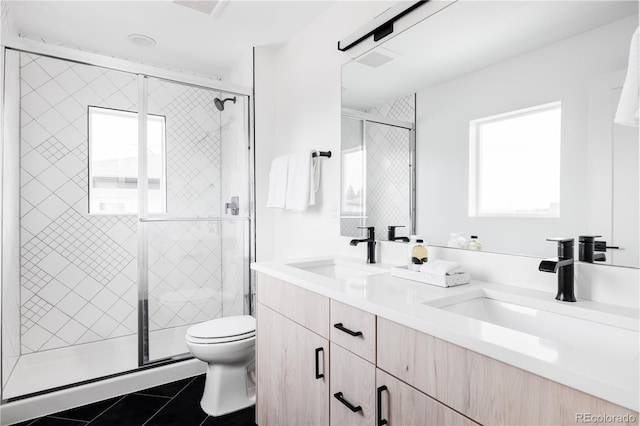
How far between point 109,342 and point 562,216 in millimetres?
3093

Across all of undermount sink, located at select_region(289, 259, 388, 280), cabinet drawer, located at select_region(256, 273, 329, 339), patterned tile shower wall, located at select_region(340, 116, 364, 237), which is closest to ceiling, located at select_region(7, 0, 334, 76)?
patterned tile shower wall, located at select_region(340, 116, 364, 237)

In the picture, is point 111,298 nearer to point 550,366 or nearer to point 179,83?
point 179,83

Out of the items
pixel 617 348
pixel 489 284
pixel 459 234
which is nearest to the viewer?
pixel 617 348

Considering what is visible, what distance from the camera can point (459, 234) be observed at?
1.46m

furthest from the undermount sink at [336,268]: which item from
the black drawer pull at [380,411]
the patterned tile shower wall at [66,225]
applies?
the patterned tile shower wall at [66,225]

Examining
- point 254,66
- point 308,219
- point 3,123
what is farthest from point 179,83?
point 308,219

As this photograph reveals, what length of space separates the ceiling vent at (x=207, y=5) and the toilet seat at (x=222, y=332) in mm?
1944

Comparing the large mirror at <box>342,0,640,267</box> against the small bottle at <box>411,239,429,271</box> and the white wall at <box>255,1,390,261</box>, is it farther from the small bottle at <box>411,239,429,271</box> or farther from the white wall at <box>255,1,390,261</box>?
the white wall at <box>255,1,390,261</box>

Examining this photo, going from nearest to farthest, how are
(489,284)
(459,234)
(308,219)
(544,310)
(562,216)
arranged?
(544,310) < (562,216) < (489,284) < (459,234) < (308,219)

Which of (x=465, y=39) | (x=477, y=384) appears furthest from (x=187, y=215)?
(x=477, y=384)

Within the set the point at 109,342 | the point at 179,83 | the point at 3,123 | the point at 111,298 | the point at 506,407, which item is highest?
the point at 179,83

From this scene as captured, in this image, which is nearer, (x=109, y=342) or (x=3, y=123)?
(x=3, y=123)

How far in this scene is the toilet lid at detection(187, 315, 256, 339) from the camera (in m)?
1.96

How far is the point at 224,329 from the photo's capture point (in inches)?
80.2
